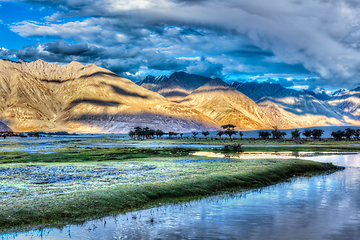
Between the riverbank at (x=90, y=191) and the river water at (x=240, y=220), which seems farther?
the riverbank at (x=90, y=191)

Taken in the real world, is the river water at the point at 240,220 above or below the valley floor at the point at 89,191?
below

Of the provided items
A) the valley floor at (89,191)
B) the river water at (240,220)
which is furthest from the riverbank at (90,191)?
the river water at (240,220)

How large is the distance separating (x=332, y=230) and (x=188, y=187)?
1273 centimetres

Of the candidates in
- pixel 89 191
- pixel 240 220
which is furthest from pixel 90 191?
pixel 240 220

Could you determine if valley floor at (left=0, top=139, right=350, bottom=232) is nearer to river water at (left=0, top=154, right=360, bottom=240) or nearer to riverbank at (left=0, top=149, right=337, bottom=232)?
riverbank at (left=0, top=149, right=337, bottom=232)

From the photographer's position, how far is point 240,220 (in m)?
20.4

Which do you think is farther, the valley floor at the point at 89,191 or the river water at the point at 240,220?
the valley floor at the point at 89,191

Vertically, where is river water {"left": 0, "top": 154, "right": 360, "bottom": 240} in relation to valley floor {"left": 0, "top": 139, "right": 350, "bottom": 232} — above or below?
below

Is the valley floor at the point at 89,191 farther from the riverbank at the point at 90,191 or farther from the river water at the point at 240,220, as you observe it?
the river water at the point at 240,220

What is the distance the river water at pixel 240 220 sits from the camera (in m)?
17.4

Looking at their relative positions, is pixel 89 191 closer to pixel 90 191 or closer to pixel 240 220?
→ pixel 90 191

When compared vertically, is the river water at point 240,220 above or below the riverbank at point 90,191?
below

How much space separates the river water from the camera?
17.4 metres

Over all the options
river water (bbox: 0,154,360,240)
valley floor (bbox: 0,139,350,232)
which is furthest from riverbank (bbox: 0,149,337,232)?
river water (bbox: 0,154,360,240)
